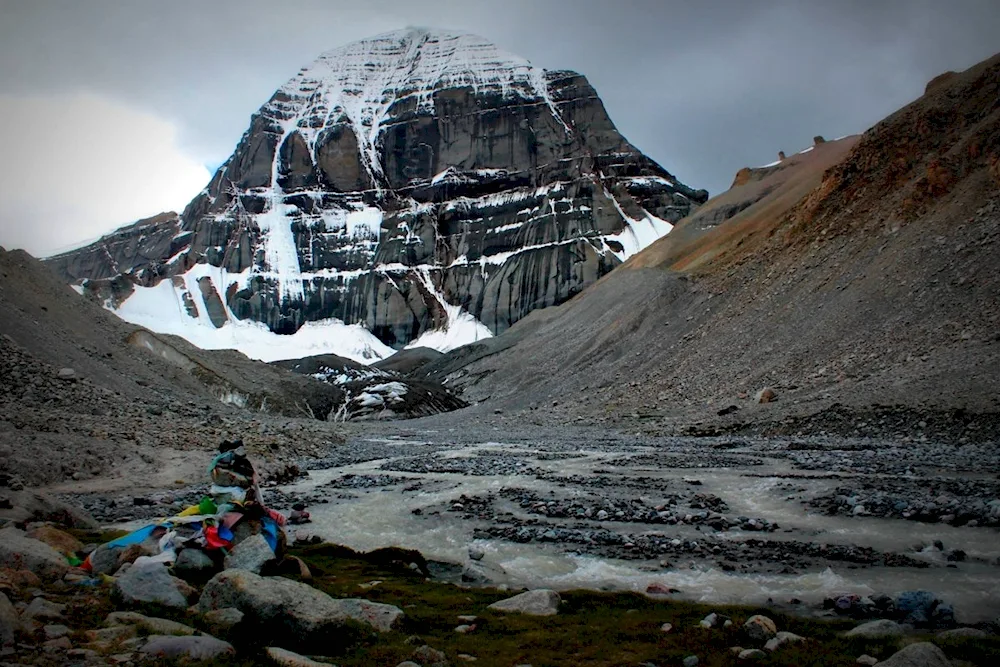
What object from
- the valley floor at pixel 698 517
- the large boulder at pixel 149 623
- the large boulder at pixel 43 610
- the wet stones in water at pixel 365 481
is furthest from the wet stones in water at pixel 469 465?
the large boulder at pixel 43 610

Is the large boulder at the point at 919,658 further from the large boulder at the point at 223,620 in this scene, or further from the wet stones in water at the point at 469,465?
the wet stones in water at the point at 469,465

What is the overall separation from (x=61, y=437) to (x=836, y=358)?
36.7 metres

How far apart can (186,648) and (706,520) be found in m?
10.8

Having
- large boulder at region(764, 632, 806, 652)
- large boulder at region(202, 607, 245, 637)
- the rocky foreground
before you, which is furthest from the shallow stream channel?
large boulder at region(202, 607, 245, 637)

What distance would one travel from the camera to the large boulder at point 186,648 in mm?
5668

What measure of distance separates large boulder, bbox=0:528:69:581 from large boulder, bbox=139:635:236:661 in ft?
8.84

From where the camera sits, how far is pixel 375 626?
23.5 feet

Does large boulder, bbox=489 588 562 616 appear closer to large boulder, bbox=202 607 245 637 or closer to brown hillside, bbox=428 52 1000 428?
large boulder, bbox=202 607 245 637

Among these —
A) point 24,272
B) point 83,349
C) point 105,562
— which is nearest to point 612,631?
point 105,562

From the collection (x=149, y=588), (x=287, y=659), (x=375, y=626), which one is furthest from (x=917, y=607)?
(x=149, y=588)

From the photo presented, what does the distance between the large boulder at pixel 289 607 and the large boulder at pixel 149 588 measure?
1.17 ft

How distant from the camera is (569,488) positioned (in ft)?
62.5

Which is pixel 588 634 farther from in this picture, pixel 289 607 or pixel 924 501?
pixel 924 501

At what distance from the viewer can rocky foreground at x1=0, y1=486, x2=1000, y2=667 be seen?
5828 mm
